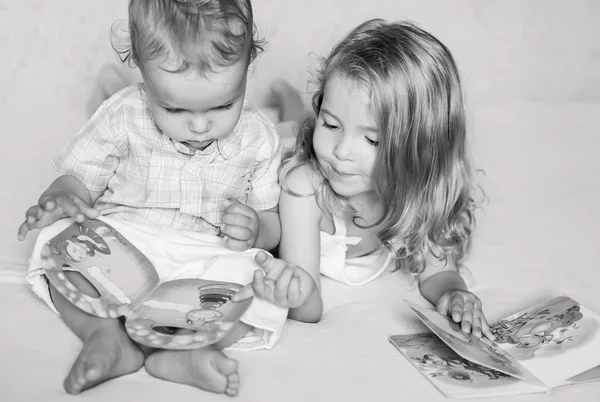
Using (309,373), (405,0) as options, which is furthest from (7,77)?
(309,373)

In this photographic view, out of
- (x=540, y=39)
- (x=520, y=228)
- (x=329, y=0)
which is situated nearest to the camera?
(x=520, y=228)

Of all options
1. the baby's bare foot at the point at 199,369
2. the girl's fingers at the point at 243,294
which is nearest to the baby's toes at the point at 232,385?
the baby's bare foot at the point at 199,369

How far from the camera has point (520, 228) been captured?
152 cm

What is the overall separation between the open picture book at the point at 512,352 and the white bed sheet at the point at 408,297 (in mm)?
21

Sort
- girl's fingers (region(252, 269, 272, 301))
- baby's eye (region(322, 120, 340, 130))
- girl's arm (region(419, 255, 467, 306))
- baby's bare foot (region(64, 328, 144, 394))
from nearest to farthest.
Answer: baby's bare foot (region(64, 328, 144, 394)) < girl's fingers (region(252, 269, 272, 301)) < baby's eye (region(322, 120, 340, 130)) < girl's arm (region(419, 255, 467, 306))

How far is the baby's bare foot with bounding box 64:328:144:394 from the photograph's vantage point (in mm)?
977

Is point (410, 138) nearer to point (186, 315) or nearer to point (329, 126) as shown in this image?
point (329, 126)

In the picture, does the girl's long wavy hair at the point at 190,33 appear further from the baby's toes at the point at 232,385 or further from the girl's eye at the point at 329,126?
the baby's toes at the point at 232,385

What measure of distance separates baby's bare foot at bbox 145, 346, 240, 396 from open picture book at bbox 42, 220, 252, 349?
0.02 meters

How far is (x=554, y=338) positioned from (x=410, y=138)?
356mm

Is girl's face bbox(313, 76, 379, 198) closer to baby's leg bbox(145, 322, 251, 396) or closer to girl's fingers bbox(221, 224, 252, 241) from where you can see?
girl's fingers bbox(221, 224, 252, 241)

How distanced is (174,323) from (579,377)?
0.54 metres

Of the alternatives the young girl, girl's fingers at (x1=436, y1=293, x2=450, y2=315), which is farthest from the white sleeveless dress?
girl's fingers at (x1=436, y1=293, x2=450, y2=315)

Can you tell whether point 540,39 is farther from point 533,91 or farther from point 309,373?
point 309,373
